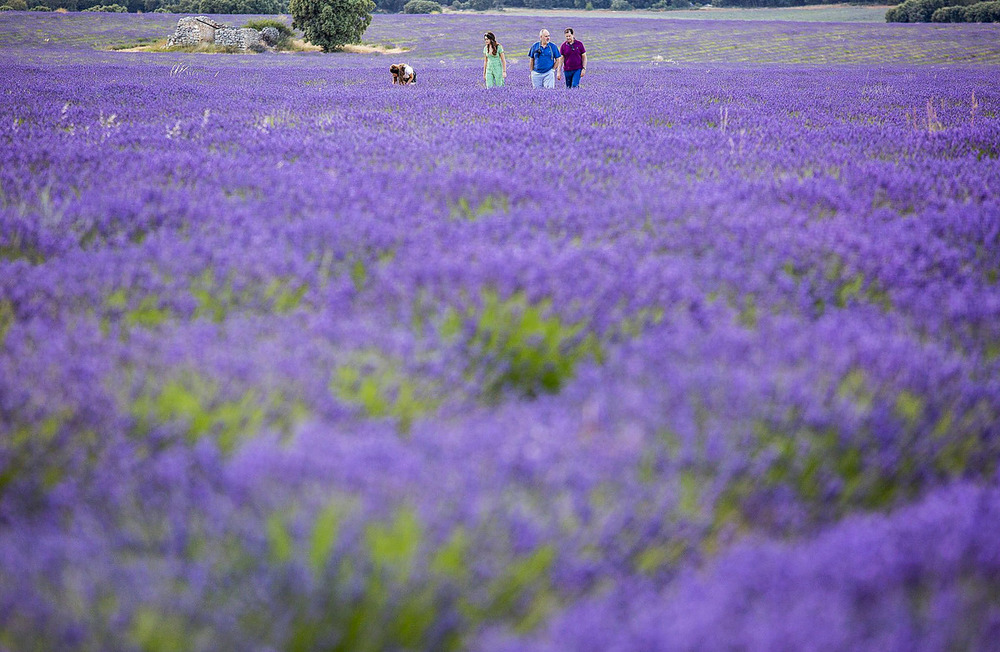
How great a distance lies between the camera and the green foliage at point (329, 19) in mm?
32969

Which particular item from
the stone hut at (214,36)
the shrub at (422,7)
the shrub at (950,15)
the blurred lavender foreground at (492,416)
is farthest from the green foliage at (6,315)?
the shrub at (950,15)

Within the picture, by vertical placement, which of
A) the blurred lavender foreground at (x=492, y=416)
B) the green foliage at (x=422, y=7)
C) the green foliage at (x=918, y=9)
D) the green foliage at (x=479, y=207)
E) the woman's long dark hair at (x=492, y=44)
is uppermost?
the green foliage at (x=422, y=7)

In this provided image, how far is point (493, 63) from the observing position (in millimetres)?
13930

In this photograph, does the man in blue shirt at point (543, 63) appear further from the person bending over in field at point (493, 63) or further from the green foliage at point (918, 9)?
the green foliage at point (918, 9)

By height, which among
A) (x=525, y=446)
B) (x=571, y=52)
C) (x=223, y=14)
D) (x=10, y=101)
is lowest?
(x=525, y=446)

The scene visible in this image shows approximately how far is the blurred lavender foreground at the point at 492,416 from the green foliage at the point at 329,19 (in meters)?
32.6

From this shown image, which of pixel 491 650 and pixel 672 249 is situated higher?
pixel 672 249

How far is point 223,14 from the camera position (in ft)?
172

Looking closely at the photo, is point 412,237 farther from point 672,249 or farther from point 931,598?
point 931,598

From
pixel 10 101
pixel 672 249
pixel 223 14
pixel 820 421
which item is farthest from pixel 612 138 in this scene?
pixel 223 14

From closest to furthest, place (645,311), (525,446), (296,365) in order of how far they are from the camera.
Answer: (525,446) → (296,365) → (645,311)

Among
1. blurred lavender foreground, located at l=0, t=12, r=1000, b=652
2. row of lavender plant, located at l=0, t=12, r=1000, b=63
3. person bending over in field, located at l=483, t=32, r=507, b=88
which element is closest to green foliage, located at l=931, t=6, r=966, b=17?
row of lavender plant, located at l=0, t=12, r=1000, b=63

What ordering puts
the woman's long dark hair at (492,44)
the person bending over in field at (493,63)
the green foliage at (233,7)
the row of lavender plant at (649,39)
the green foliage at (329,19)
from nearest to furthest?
the woman's long dark hair at (492,44)
the person bending over in field at (493,63)
the green foliage at (329,19)
the row of lavender plant at (649,39)
the green foliage at (233,7)

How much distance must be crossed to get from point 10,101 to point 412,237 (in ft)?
25.2
